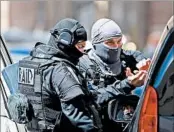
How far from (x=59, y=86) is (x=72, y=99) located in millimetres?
135

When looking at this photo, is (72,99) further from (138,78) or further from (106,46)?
(106,46)

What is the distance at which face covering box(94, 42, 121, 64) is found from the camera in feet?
14.6

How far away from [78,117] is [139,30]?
1680cm

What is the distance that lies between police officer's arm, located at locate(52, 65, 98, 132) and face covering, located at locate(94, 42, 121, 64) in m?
0.69

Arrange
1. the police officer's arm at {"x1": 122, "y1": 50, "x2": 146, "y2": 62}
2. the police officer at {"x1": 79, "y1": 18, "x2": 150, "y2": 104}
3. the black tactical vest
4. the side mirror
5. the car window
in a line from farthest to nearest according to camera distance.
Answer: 1. the police officer's arm at {"x1": 122, "y1": 50, "x2": 146, "y2": 62}
2. the police officer at {"x1": 79, "y1": 18, "x2": 150, "y2": 104}
3. the side mirror
4. the black tactical vest
5. the car window

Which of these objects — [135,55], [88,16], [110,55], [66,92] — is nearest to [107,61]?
[110,55]

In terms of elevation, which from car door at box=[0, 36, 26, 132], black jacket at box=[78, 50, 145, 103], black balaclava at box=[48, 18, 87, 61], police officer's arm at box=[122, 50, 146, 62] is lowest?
car door at box=[0, 36, 26, 132]

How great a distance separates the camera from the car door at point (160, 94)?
307cm

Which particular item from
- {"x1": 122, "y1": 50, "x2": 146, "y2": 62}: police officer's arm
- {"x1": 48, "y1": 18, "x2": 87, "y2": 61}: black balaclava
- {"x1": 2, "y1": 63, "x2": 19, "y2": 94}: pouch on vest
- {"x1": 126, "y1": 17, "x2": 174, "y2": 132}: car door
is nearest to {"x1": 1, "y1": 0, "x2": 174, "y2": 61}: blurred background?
{"x1": 122, "y1": 50, "x2": 146, "y2": 62}: police officer's arm

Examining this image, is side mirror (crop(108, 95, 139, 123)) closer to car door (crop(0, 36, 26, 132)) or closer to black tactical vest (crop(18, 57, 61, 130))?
black tactical vest (crop(18, 57, 61, 130))

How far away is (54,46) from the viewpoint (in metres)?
4.02

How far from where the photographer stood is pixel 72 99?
3721 mm

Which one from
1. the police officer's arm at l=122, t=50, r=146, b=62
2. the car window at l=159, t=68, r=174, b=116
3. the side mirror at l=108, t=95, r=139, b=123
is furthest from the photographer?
the police officer's arm at l=122, t=50, r=146, b=62

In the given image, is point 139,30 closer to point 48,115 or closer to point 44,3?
point 44,3
